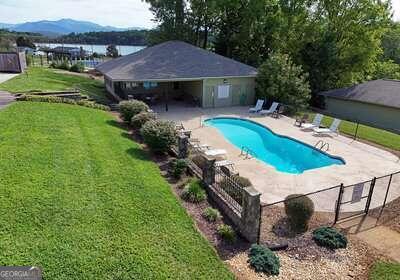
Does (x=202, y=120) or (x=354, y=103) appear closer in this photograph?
(x=202, y=120)

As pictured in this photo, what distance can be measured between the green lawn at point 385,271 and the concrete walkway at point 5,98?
17.3 m

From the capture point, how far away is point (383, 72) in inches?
1582

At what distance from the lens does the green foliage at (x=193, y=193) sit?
372 inches

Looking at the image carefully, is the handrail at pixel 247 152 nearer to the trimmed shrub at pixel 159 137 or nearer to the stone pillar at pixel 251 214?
the trimmed shrub at pixel 159 137

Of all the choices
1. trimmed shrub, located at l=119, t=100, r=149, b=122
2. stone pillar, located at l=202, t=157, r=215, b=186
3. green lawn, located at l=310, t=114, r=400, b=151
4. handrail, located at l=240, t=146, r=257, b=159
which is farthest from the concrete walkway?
green lawn, located at l=310, t=114, r=400, b=151

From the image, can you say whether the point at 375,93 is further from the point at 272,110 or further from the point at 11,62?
the point at 11,62

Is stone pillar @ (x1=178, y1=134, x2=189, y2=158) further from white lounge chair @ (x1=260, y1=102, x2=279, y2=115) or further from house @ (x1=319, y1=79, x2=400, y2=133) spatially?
house @ (x1=319, y1=79, x2=400, y2=133)

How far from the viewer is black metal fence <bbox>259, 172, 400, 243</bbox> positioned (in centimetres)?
866

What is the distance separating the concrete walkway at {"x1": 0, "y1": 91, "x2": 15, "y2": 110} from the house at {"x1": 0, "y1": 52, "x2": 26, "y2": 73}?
10.3m

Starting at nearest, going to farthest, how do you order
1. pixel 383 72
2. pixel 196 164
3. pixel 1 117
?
1. pixel 196 164
2. pixel 1 117
3. pixel 383 72

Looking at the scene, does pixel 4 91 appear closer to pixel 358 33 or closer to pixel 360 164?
pixel 360 164

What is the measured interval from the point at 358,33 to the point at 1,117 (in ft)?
115

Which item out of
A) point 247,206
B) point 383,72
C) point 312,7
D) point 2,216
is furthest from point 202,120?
point 383,72

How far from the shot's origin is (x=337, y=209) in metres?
9.10
